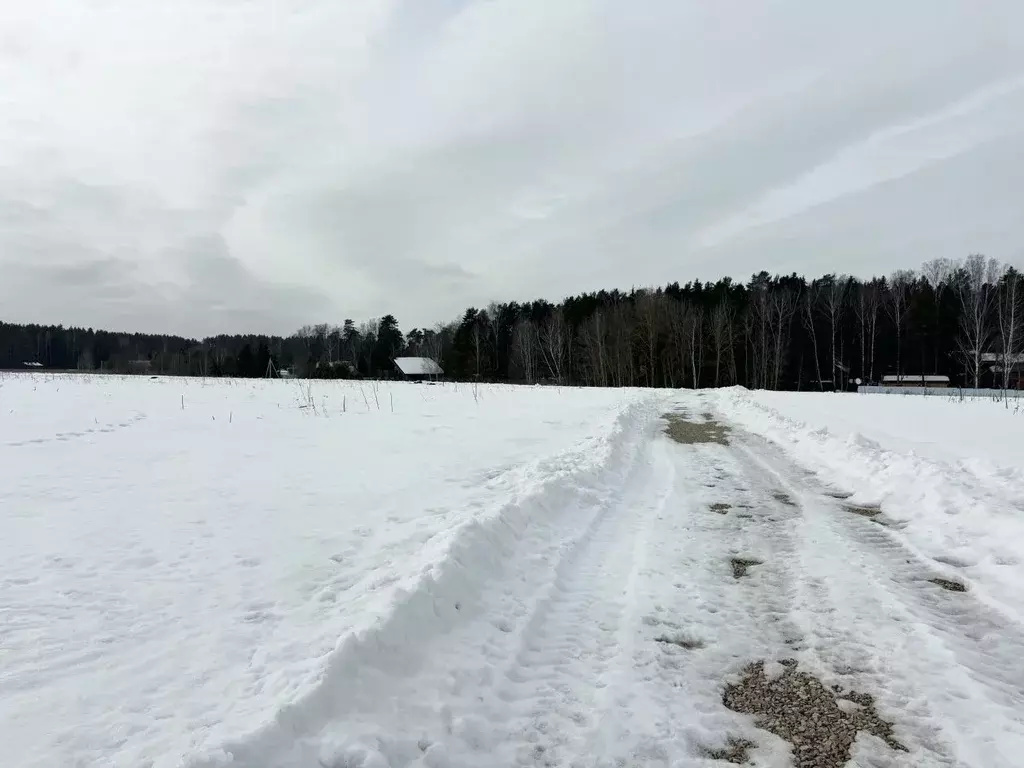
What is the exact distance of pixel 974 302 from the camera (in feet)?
135

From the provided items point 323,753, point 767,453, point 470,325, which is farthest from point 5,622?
point 470,325

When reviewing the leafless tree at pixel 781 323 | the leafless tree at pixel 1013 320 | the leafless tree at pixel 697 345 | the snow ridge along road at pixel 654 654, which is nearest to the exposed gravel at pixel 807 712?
the snow ridge along road at pixel 654 654

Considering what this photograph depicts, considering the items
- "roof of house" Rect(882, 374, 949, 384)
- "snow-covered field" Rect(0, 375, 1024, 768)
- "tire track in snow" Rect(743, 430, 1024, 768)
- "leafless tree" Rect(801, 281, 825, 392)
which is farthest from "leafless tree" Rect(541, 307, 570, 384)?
"tire track in snow" Rect(743, 430, 1024, 768)

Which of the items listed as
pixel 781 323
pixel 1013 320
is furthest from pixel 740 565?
pixel 781 323

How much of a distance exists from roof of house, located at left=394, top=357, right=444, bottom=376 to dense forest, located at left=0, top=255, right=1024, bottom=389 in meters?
2.10

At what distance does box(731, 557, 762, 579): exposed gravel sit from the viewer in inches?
171

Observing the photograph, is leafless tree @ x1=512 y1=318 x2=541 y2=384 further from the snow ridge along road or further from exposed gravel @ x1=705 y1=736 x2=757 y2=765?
exposed gravel @ x1=705 y1=736 x2=757 y2=765

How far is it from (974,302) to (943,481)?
154 feet

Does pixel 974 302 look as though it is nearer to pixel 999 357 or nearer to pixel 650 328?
pixel 999 357

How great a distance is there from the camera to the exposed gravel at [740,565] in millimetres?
4348

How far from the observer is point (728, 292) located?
5978 cm

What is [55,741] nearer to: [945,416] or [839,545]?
[839,545]

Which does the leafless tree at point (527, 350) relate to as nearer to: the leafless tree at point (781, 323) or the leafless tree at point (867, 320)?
the leafless tree at point (781, 323)

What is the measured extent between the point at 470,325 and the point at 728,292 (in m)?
33.2
